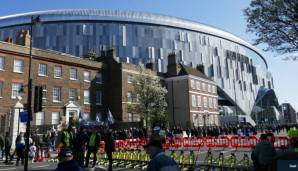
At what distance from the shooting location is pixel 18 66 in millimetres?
38875

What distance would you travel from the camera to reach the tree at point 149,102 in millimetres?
47688

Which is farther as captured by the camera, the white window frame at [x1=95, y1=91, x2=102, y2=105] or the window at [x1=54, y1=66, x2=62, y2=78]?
the white window frame at [x1=95, y1=91, x2=102, y2=105]

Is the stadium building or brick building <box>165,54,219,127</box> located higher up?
the stadium building

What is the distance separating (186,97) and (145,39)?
1688 inches

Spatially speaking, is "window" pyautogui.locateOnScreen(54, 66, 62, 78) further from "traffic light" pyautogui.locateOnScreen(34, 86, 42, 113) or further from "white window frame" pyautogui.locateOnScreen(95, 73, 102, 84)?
"traffic light" pyautogui.locateOnScreen(34, 86, 42, 113)

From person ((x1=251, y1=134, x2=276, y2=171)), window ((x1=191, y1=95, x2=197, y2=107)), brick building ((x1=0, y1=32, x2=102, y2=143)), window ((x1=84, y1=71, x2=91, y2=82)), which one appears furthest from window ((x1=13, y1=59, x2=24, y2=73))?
person ((x1=251, y1=134, x2=276, y2=171))

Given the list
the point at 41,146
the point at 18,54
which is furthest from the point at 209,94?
the point at 41,146

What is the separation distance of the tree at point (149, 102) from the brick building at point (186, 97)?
8.51 meters

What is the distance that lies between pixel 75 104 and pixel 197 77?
2527cm

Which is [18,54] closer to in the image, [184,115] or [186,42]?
[184,115]

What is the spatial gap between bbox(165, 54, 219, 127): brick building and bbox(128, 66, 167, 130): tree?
335 inches

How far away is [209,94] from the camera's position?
6500 cm

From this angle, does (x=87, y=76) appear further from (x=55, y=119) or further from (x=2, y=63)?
(x=2, y=63)

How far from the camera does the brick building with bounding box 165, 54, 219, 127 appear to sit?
57.9 metres
